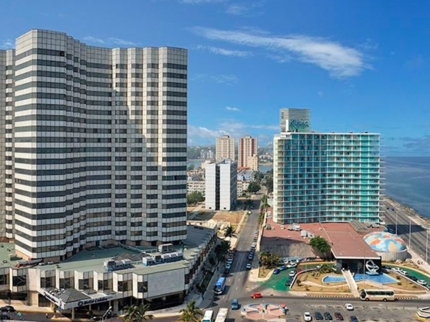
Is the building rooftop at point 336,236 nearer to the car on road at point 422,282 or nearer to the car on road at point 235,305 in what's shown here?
the car on road at point 422,282

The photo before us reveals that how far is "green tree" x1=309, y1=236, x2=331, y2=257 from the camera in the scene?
132375mm

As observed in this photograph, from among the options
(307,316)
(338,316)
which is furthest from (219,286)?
(338,316)

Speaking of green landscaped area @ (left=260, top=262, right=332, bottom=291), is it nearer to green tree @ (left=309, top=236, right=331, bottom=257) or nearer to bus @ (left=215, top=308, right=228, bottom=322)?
green tree @ (left=309, top=236, right=331, bottom=257)

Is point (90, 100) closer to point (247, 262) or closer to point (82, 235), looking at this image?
point (82, 235)

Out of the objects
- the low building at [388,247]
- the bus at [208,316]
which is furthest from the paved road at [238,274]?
the low building at [388,247]

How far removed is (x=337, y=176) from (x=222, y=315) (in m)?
107

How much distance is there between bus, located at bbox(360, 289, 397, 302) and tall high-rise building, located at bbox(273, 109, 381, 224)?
236ft

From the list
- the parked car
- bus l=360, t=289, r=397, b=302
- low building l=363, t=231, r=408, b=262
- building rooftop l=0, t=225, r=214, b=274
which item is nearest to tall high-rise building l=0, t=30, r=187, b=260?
building rooftop l=0, t=225, r=214, b=274

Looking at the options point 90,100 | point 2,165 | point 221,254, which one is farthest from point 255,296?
point 2,165

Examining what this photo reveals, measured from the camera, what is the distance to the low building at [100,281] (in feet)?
287

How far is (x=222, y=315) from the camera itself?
3425 inches

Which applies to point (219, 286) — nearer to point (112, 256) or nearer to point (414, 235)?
point (112, 256)

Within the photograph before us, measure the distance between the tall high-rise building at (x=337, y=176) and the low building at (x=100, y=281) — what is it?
8638 cm

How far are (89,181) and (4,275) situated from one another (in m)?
29.8
